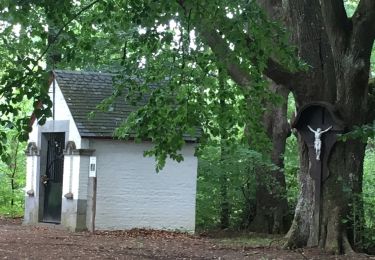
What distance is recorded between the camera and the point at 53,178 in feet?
56.2

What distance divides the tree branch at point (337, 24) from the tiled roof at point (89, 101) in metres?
6.68

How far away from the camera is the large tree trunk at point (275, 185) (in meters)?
16.2

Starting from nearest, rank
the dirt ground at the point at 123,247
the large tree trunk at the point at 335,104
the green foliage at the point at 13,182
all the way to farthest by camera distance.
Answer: the dirt ground at the point at 123,247 → the large tree trunk at the point at 335,104 → the green foliage at the point at 13,182

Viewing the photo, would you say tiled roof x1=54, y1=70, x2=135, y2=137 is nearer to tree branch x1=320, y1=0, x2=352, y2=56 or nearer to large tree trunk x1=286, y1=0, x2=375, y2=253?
large tree trunk x1=286, y1=0, x2=375, y2=253

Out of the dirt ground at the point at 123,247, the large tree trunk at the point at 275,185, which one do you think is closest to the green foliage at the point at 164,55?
the dirt ground at the point at 123,247

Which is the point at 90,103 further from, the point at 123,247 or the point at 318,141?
the point at 318,141

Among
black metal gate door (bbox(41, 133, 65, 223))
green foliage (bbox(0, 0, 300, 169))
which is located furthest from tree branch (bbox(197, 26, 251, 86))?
black metal gate door (bbox(41, 133, 65, 223))

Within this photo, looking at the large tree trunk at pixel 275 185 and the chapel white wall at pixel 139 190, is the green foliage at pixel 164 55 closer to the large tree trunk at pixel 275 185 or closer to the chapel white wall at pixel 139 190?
the chapel white wall at pixel 139 190

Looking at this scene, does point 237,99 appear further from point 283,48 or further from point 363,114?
point 363,114

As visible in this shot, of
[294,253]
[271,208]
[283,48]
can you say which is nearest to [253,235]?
[271,208]

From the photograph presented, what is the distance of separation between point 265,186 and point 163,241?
4320mm

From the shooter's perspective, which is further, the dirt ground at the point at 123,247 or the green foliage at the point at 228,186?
the green foliage at the point at 228,186

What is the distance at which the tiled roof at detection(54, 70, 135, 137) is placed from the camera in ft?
51.6

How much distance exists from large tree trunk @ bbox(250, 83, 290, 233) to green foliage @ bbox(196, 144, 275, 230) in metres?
0.37
